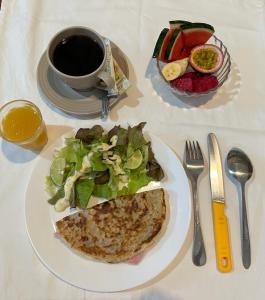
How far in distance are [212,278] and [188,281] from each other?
0.23ft

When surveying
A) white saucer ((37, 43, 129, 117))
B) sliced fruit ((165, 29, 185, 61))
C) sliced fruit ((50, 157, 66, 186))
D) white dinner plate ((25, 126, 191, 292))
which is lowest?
white dinner plate ((25, 126, 191, 292))

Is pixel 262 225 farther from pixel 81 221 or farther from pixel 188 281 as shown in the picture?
pixel 81 221

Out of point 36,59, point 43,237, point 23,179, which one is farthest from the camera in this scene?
point 36,59

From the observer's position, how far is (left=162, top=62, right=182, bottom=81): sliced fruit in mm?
Result: 1094

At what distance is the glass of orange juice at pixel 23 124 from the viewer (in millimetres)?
1013

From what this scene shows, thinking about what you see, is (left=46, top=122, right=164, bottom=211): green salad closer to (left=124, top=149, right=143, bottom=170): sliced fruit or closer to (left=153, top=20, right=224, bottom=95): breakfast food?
(left=124, top=149, right=143, bottom=170): sliced fruit

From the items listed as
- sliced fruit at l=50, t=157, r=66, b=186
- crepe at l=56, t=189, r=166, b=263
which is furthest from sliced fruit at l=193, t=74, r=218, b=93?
sliced fruit at l=50, t=157, r=66, b=186

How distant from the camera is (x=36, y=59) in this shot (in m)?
1.18

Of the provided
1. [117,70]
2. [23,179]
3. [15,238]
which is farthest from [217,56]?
[15,238]

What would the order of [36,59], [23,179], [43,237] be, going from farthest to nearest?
1. [36,59]
2. [23,179]
3. [43,237]

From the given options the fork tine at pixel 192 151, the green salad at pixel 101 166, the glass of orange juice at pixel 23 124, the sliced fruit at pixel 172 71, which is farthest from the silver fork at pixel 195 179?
the glass of orange juice at pixel 23 124

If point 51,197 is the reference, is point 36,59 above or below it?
above

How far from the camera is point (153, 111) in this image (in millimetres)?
1144

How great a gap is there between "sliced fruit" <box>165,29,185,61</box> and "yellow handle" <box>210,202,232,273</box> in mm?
487
